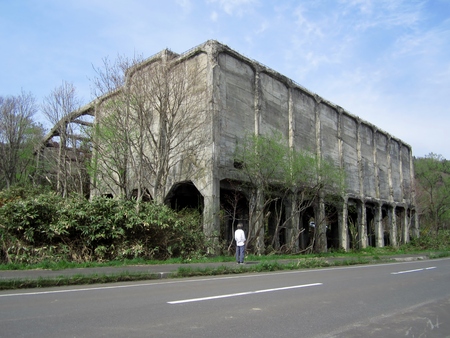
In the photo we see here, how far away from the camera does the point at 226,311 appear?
6.18 meters

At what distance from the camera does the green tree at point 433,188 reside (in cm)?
5109

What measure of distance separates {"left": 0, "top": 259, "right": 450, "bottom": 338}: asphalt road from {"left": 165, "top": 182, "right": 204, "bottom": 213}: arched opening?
15.8m

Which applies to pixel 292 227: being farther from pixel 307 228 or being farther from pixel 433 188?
pixel 433 188

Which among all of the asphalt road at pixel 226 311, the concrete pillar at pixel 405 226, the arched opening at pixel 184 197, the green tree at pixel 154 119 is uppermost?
the green tree at pixel 154 119

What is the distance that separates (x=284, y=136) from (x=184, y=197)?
863 cm

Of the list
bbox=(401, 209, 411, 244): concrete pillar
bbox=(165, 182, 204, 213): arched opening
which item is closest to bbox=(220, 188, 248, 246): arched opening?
bbox=(165, 182, 204, 213): arched opening

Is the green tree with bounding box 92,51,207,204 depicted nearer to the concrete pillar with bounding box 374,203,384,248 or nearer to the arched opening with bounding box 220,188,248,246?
the arched opening with bounding box 220,188,248,246

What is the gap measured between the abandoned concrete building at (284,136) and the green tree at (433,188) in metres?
6.26

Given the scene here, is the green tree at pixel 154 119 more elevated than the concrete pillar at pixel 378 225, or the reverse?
the green tree at pixel 154 119

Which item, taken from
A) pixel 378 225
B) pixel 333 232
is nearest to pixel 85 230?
pixel 333 232

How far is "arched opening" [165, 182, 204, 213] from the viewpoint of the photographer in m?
25.1

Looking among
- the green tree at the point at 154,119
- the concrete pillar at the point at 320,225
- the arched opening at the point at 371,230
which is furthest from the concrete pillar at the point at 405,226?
the green tree at the point at 154,119

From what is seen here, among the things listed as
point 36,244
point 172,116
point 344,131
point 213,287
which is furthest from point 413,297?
point 344,131

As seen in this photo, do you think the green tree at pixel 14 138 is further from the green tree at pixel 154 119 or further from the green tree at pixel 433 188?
the green tree at pixel 433 188
